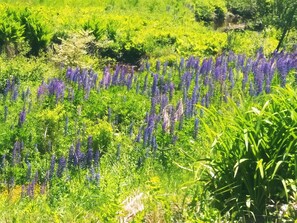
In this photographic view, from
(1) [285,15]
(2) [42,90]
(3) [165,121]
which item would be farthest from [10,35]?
(3) [165,121]

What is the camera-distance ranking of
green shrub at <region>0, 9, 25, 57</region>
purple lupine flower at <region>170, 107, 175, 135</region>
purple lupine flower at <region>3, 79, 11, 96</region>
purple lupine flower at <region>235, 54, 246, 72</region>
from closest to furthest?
purple lupine flower at <region>170, 107, 175, 135</region>, purple lupine flower at <region>3, 79, 11, 96</region>, purple lupine flower at <region>235, 54, 246, 72</region>, green shrub at <region>0, 9, 25, 57</region>

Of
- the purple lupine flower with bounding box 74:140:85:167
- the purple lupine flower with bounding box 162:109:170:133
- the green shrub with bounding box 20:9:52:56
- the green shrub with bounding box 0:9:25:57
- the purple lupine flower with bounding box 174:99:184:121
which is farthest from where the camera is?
the green shrub with bounding box 20:9:52:56

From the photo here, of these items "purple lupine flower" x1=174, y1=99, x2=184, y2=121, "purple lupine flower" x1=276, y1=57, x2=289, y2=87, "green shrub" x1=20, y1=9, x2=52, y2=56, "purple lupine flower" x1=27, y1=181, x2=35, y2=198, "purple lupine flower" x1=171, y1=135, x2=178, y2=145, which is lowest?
"green shrub" x1=20, y1=9, x2=52, y2=56

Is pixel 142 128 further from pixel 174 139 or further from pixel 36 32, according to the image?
pixel 36 32

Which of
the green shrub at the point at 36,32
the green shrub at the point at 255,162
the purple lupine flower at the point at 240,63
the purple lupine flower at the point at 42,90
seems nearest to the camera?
the green shrub at the point at 255,162

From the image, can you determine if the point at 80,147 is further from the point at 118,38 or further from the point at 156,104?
the point at 118,38

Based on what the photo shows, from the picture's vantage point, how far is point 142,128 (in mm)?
7176

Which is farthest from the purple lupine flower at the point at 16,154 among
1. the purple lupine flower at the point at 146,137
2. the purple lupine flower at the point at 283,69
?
the purple lupine flower at the point at 283,69

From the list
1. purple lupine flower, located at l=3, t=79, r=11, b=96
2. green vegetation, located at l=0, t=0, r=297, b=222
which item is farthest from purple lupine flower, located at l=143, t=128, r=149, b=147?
purple lupine flower, located at l=3, t=79, r=11, b=96

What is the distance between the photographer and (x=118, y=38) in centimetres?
1404

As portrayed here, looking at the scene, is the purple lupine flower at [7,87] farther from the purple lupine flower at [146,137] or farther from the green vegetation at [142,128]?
the purple lupine flower at [146,137]

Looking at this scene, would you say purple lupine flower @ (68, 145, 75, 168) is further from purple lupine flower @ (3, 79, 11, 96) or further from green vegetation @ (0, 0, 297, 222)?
purple lupine flower @ (3, 79, 11, 96)

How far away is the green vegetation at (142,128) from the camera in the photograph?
12.8 feet

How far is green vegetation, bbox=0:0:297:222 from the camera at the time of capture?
3.89 metres
